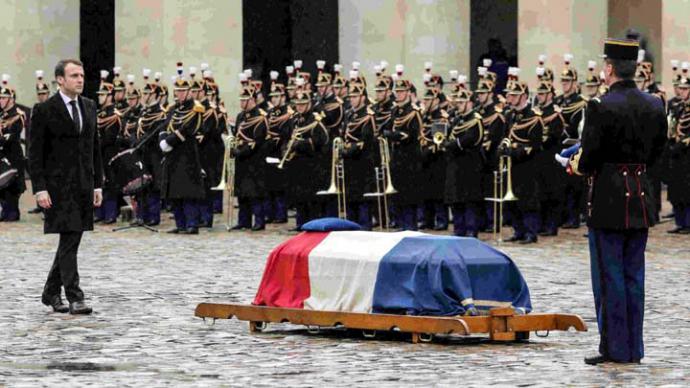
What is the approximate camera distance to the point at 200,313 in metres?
14.1

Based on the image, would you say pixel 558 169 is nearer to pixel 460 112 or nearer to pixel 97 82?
pixel 460 112

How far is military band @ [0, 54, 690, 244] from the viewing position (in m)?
24.3

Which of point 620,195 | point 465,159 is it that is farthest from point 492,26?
point 620,195

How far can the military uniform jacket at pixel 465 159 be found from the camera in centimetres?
2441

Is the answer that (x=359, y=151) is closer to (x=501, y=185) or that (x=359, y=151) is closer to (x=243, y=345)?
(x=501, y=185)

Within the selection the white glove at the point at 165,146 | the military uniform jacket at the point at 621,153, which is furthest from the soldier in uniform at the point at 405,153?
the military uniform jacket at the point at 621,153

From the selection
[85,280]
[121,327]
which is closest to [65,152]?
[121,327]

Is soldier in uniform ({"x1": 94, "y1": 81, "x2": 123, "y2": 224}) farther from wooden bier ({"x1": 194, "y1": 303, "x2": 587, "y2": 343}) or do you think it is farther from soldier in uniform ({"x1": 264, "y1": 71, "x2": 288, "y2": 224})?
wooden bier ({"x1": 194, "y1": 303, "x2": 587, "y2": 343})

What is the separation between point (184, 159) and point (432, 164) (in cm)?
305

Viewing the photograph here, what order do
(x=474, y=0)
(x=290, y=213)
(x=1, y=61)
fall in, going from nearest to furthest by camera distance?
(x=290, y=213)
(x=1, y=61)
(x=474, y=0)

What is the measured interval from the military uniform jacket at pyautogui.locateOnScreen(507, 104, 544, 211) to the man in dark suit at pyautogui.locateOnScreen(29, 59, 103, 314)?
9.52m

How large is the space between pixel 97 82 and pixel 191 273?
22.1 m

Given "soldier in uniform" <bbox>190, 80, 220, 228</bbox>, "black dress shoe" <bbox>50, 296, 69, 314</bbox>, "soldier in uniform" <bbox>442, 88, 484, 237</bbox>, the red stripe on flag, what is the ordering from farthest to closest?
"soldier in uniform" <bbox>190, 80, 220, 228</bbox>
"soldier in uniform" <bbox>442, 88, 484, 237</bbox>
"black dress shoe" <bbox>50, 296, 69, 314</bbox>
the red stripe on flag

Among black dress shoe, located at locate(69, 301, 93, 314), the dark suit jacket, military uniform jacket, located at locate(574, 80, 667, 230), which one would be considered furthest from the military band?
military uniform jacket, located at locate(574, 80, 667, 230)
